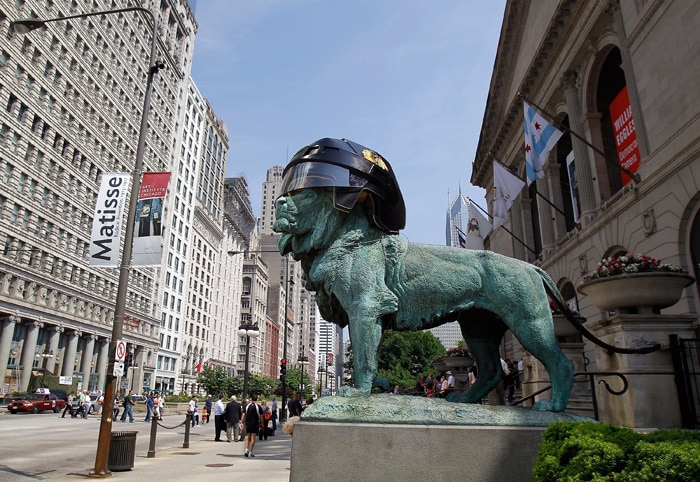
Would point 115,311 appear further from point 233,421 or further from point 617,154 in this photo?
point 617,154

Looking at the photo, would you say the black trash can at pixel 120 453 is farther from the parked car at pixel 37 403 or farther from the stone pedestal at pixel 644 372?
the parked car at pixel 37 403

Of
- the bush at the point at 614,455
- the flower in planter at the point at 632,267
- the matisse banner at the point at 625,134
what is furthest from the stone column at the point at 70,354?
the bush at the point at 614,455

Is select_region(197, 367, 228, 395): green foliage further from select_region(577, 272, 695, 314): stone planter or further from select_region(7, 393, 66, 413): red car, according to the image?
select_region(577, 272, 695, 314): stone planter

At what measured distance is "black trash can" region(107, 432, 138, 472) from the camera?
11.9 meters

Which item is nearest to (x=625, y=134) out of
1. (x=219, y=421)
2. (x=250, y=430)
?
(x=250, y=430)

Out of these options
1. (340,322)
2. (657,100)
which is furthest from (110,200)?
(657,100)

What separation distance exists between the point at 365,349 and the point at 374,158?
1.92m

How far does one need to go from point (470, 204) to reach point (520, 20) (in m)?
12.6

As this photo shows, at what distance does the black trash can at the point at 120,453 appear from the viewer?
11.9m

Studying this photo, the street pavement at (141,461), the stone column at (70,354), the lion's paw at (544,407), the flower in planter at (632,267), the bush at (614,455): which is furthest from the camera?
the stone column at (70,354)

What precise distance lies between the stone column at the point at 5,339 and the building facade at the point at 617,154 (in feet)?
131

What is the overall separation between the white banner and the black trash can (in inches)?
170

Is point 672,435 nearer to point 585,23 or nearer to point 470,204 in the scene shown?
point 585,23

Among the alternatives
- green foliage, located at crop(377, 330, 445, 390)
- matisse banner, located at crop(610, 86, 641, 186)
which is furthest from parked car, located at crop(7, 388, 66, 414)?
matisse banner, located at crop(610, 86, 641, 186)
